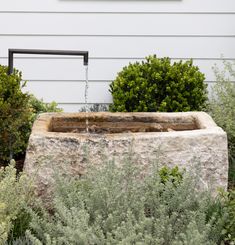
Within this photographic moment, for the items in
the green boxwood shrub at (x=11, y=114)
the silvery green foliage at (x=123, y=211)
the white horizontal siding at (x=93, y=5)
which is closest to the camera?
the silvery green foliage at (x=123, y=211)

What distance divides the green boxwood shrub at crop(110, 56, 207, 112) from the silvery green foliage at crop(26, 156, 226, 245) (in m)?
2.08

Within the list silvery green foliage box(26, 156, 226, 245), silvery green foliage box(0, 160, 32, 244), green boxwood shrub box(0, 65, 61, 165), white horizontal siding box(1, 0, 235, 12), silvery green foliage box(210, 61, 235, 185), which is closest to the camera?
silvery green foliage box(26, 156, 226, 245)

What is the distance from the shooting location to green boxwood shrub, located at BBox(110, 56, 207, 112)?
20.8 feet

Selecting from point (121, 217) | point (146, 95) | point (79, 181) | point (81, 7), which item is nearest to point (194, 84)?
point (146, 95)

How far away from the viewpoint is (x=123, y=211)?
3.88 m

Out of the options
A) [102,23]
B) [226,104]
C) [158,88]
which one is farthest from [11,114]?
[226,104]

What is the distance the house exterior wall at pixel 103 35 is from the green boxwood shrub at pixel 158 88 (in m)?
0.33

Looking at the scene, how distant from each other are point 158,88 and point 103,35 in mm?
824

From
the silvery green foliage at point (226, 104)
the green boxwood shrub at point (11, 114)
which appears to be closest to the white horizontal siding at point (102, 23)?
the silvery green foliage at point (226, 104)

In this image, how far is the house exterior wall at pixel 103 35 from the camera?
6.70 m

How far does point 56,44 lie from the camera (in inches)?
265

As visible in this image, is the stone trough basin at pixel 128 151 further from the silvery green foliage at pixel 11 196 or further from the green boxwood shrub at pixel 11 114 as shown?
the green boxwood shrub at pixel 11 114

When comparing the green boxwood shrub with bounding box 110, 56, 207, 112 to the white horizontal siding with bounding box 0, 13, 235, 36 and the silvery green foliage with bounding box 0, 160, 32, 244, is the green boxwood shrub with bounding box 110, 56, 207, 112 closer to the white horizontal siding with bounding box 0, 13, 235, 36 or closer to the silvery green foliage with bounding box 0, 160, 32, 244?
the white horizontal siding with bounding box 0, 13, 235, 36

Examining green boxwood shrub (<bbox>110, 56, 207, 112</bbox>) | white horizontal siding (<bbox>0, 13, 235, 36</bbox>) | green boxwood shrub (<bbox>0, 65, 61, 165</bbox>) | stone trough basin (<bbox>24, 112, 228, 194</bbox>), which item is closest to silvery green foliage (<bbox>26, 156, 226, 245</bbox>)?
stone trough basin (<bbox>24, 112, 228, 194</bbox>)
